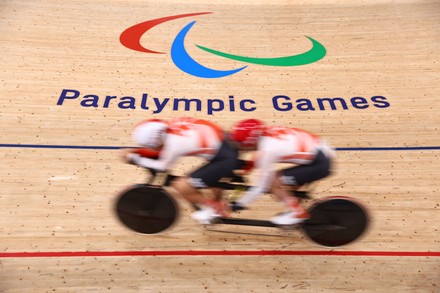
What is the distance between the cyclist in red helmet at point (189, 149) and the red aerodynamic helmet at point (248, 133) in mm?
119

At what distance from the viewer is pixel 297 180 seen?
8.43 ft

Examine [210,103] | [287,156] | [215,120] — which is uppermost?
[210,103]

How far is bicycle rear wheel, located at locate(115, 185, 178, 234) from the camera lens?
273 cm

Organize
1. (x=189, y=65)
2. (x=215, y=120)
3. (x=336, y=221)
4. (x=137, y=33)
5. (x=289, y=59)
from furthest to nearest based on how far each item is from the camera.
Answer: (x=137, y=33)
(x=289, y=59)
(x=189, y=65)
(x=215, y=120)
(x=336, y=221)

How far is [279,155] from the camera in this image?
99.6 inches

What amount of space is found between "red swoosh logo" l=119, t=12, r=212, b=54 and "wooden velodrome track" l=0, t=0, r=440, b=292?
10cm

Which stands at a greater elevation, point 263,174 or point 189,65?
point 189,65

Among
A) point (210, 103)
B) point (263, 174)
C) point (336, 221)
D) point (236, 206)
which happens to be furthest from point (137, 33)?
point (336, 221)

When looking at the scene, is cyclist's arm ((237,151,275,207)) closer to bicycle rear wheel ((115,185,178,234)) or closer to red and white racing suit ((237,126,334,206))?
red and white racing suit ((237,126,334,206))

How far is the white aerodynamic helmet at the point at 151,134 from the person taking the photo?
8.32ft

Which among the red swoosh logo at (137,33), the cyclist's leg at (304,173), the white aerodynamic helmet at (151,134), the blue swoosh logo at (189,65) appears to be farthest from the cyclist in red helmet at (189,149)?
the red swoosh logo at (137,33)

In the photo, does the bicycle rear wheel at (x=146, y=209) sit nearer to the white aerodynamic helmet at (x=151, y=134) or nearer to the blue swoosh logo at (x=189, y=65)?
the white aerodynamic helmet at (x=151, y=134)

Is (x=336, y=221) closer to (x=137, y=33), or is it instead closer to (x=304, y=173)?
(x=304, y=173)

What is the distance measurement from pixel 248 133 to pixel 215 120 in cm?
184
